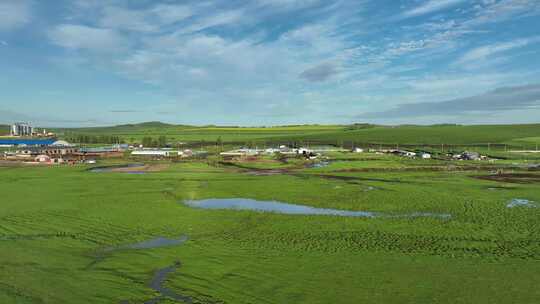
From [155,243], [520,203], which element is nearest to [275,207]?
[155,243]

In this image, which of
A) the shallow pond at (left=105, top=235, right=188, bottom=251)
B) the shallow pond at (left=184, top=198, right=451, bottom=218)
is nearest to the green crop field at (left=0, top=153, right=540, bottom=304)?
the shallow pond at (left=105, top=235, right=188, bottom=251)

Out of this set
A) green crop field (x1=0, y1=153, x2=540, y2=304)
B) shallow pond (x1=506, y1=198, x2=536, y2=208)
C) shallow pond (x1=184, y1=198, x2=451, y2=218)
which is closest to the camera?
green crop field (x1=0, y1=153, x2=540, y2=304)

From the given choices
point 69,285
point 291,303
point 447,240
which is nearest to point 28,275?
→ point 69,285

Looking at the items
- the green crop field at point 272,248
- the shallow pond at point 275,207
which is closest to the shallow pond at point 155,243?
the green crop field at point 272,248

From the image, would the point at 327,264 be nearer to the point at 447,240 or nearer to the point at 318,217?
the point at 447,240

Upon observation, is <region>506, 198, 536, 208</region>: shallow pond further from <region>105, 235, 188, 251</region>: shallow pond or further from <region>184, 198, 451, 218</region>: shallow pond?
<region>105, 235, 188, 251</region>: shallow pond
